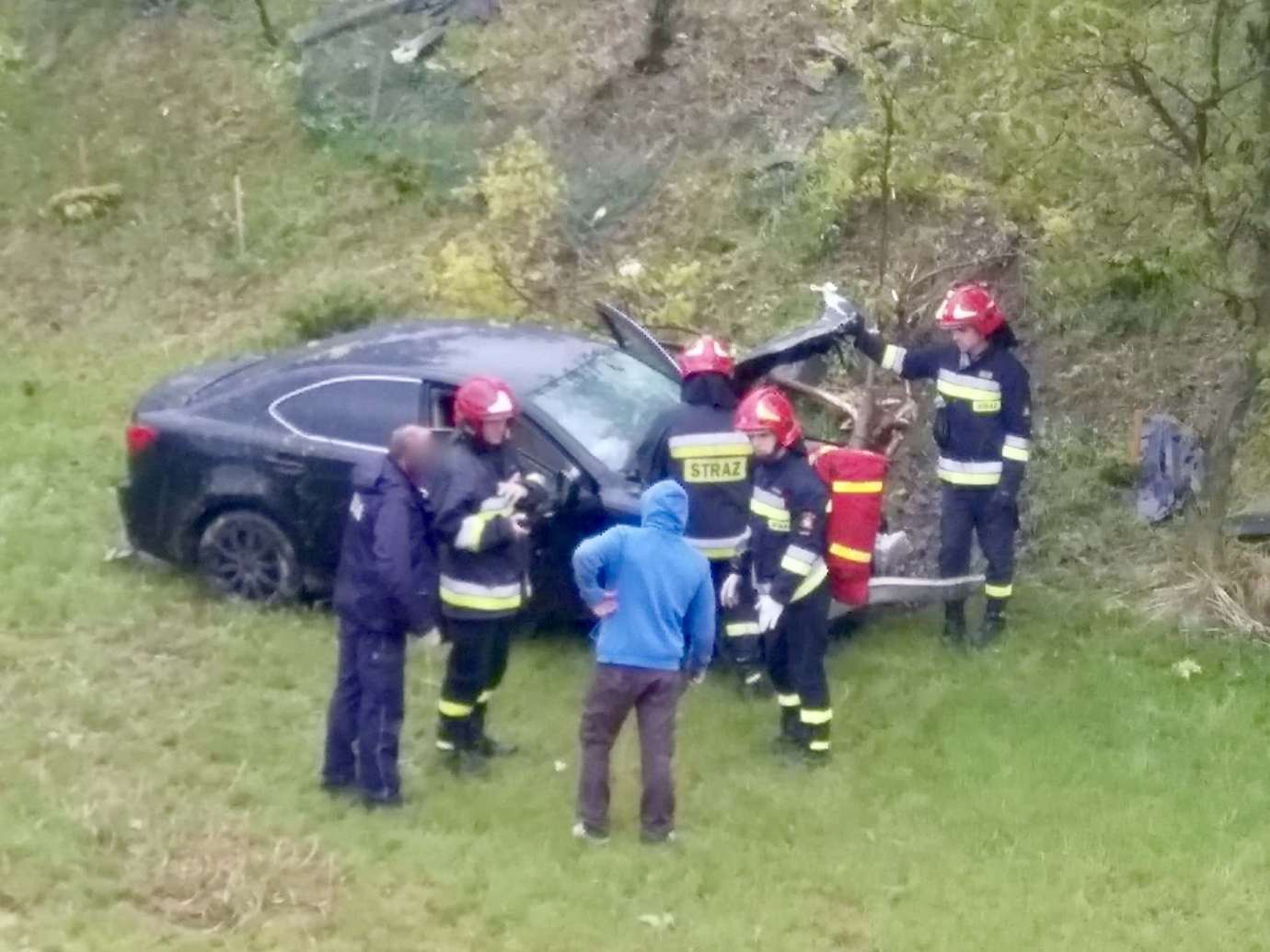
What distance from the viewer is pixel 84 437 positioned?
12.2 m

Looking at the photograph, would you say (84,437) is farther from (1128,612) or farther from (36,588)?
(1128,612)

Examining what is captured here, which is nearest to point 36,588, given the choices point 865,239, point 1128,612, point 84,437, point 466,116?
point 84,437

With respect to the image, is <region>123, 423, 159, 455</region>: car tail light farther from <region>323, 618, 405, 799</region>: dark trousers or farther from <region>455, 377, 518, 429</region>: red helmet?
<region>455, 377, 518, 429</region>: red helmet

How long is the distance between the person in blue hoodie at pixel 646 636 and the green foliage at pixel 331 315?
21.8 ft

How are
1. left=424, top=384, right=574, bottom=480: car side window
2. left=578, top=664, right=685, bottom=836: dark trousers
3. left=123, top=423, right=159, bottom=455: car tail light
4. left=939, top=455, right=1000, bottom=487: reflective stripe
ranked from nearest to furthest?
1. left=578, top=664, right=685, bottom=836: dark trousers
2. left=424, top=384, right=574, bottom=480: car side window
3. left=939, top=455, right=1000, bottom=487: reflective stripe
4. left=123, top=423, right=159, bottom=455: car tail light

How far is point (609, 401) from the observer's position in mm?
9203

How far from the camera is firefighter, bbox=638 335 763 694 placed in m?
8.28

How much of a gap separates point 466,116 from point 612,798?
10115 millimetres

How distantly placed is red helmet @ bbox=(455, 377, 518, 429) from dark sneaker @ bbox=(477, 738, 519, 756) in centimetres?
149

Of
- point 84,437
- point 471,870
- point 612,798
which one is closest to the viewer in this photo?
point 471,870

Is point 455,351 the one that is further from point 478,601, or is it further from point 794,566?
point 794,566

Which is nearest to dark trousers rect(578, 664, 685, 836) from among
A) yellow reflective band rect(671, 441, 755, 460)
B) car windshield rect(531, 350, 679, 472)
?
yellow reflective band rect(671, 441, 755, 460)

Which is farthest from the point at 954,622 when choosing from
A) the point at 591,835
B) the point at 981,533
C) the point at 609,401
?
the point at 591,835

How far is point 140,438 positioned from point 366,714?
9.72 ft
